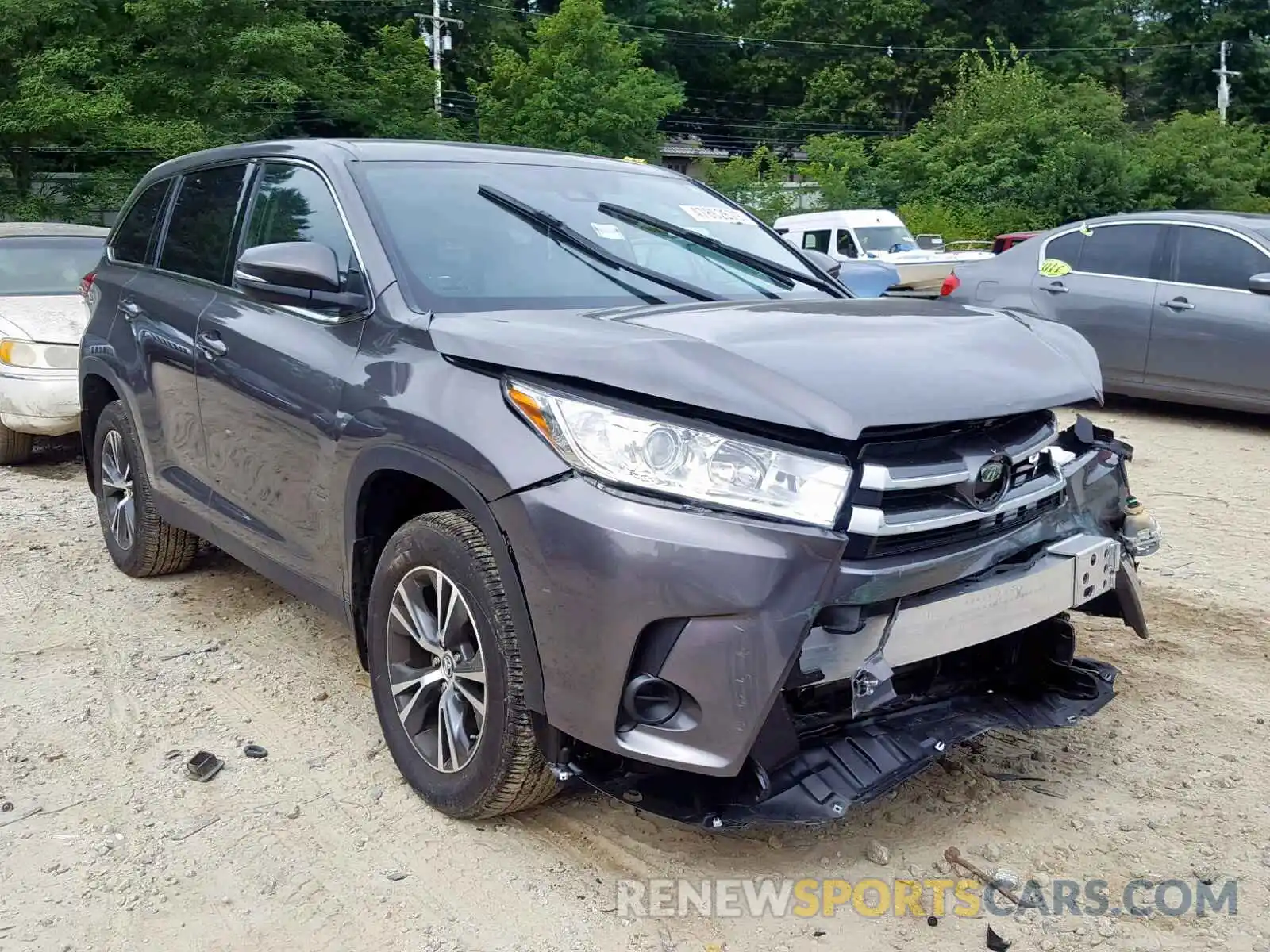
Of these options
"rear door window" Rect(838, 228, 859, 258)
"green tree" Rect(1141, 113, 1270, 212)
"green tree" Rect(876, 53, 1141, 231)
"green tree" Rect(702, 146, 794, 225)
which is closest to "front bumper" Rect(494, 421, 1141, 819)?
"rear door window" Rect(838, 228, 859, 258)

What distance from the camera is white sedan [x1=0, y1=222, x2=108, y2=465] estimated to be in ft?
23.8

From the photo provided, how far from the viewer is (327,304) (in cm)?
338

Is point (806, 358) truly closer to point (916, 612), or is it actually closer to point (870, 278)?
point (916, 612)

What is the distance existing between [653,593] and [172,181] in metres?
3.54

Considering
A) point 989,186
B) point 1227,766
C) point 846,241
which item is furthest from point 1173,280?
point 989,186

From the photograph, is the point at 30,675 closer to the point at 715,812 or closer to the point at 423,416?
the point at 423,416

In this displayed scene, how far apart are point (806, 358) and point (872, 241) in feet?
56.5

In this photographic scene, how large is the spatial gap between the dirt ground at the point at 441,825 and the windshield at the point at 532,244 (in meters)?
1.45

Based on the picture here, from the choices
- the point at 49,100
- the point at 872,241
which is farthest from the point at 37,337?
the point at 49,100

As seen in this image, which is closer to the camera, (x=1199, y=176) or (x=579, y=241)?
(x=579, y=241)

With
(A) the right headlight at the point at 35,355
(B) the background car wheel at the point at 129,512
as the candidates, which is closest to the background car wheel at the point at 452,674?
(B) the background car wheel at the point at 129,512

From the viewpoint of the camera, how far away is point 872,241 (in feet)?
62.5

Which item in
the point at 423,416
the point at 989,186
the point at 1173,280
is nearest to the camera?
the point at 423,416

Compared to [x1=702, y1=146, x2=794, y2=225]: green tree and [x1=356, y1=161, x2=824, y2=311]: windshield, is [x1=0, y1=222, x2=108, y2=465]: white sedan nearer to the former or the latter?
[x1=356, y1=161, x2=824, y2=311]: windshield
